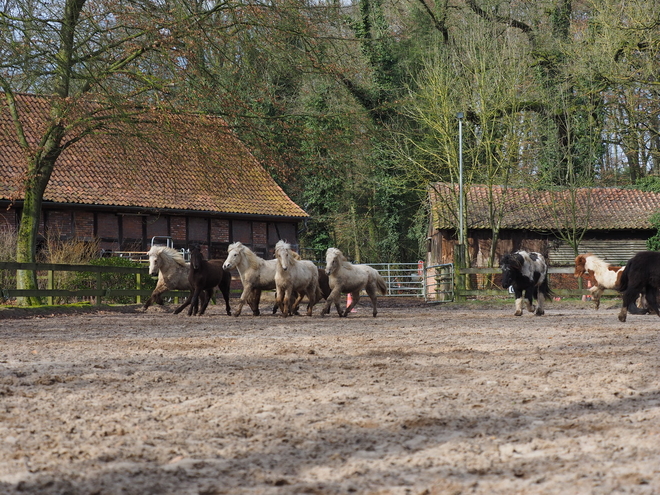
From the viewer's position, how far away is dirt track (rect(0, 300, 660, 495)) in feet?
13.7

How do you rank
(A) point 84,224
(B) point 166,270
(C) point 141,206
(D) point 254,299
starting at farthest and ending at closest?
(C) point 141,206 → (A) point 84,224 → (B) point 166,270 → (D) point 254,299

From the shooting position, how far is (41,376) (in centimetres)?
775

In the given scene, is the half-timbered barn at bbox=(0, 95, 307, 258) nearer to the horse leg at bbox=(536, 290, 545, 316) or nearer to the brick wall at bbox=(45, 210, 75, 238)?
the brick wall at bbox=(45, 210, 75, 238)

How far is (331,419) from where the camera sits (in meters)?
5.66

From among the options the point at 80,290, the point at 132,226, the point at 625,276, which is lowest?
the point at 80,290

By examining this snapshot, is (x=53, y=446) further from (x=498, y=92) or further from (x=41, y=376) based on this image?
(x=498, y=92)

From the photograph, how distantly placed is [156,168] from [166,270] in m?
8.29

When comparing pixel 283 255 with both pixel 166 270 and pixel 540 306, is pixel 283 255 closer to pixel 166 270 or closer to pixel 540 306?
pixel 166 270

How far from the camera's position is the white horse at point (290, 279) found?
61.7 feet

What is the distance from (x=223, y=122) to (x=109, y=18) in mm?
3613

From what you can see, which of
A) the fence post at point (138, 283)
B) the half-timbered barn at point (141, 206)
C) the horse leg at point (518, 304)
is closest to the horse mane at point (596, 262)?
the horse leg at point (518, 304)

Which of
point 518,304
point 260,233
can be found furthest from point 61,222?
point 518,304

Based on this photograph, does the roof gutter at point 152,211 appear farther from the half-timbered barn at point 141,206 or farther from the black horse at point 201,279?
the black horse at point 201,279

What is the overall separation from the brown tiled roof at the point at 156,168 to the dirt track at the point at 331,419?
9994 mm
